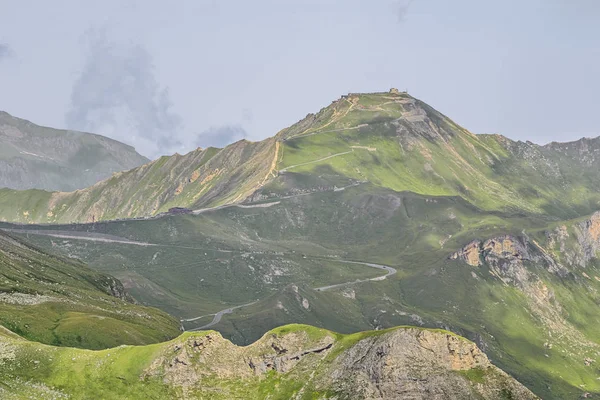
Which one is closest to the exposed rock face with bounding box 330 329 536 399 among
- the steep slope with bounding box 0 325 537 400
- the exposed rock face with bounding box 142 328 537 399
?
the exposed rock face with bounding box 142 328 537 399

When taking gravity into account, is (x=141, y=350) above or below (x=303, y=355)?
above

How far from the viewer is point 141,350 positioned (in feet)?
423

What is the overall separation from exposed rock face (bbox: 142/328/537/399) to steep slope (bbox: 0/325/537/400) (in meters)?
0.19

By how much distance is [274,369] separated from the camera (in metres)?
126

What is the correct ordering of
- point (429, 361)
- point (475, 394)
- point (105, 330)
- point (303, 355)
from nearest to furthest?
point (475, 394)
point (429, 361)
point (303, 355)
point (105, 330)

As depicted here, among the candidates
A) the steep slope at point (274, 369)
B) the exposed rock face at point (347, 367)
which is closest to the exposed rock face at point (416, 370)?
the exposed rock face at point (347, 367)

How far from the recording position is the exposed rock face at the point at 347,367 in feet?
373

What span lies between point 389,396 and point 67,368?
6399cm

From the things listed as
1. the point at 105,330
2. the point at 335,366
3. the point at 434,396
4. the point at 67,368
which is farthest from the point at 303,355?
the point at 105,330

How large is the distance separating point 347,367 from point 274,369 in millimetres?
15916

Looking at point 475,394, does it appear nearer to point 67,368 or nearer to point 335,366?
point 335,366

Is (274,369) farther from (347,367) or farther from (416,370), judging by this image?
(416,370)

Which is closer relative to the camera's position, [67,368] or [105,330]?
[67,368]

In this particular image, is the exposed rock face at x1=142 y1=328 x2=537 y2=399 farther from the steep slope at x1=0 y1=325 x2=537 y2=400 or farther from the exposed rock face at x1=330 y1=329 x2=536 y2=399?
the steep slope at x1=0 y1=325 x2=537 y2=400
